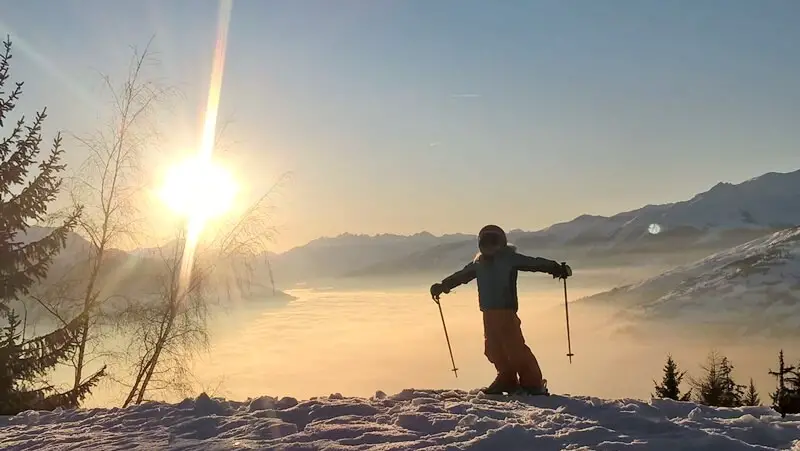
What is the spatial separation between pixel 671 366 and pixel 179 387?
146ft

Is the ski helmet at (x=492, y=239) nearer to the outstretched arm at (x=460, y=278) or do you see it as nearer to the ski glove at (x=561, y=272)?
the outstretched arm at (x=460, y=278)

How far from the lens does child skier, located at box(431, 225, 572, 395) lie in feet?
29.6

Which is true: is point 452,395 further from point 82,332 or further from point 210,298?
point 82,332

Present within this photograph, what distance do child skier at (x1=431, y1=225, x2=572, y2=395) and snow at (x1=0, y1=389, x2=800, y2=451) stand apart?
112 cm

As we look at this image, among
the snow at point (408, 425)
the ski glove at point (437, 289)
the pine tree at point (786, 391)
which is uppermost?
the ski glove at point (437, 289)

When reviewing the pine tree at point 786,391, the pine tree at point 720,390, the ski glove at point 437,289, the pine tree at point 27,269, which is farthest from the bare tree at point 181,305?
the pine tree at point 720,390

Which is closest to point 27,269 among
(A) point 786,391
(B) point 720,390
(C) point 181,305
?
(C) point 181,305

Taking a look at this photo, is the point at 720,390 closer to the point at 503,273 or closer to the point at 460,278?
the point at 460,278

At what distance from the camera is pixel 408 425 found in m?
6.38

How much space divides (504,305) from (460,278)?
3.13 feet

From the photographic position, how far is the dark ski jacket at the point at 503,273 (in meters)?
9.38

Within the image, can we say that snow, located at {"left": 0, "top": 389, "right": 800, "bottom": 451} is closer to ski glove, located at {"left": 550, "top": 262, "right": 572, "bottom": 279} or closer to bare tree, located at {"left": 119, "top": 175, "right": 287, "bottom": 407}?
ski glove, located at {"left": 550, "top": 262, "right": 572, "bottom": 279}

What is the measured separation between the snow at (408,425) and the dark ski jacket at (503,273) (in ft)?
5.94

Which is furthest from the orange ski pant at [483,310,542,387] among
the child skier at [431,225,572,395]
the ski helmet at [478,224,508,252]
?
the ski helmet at [478,224,508,252]
